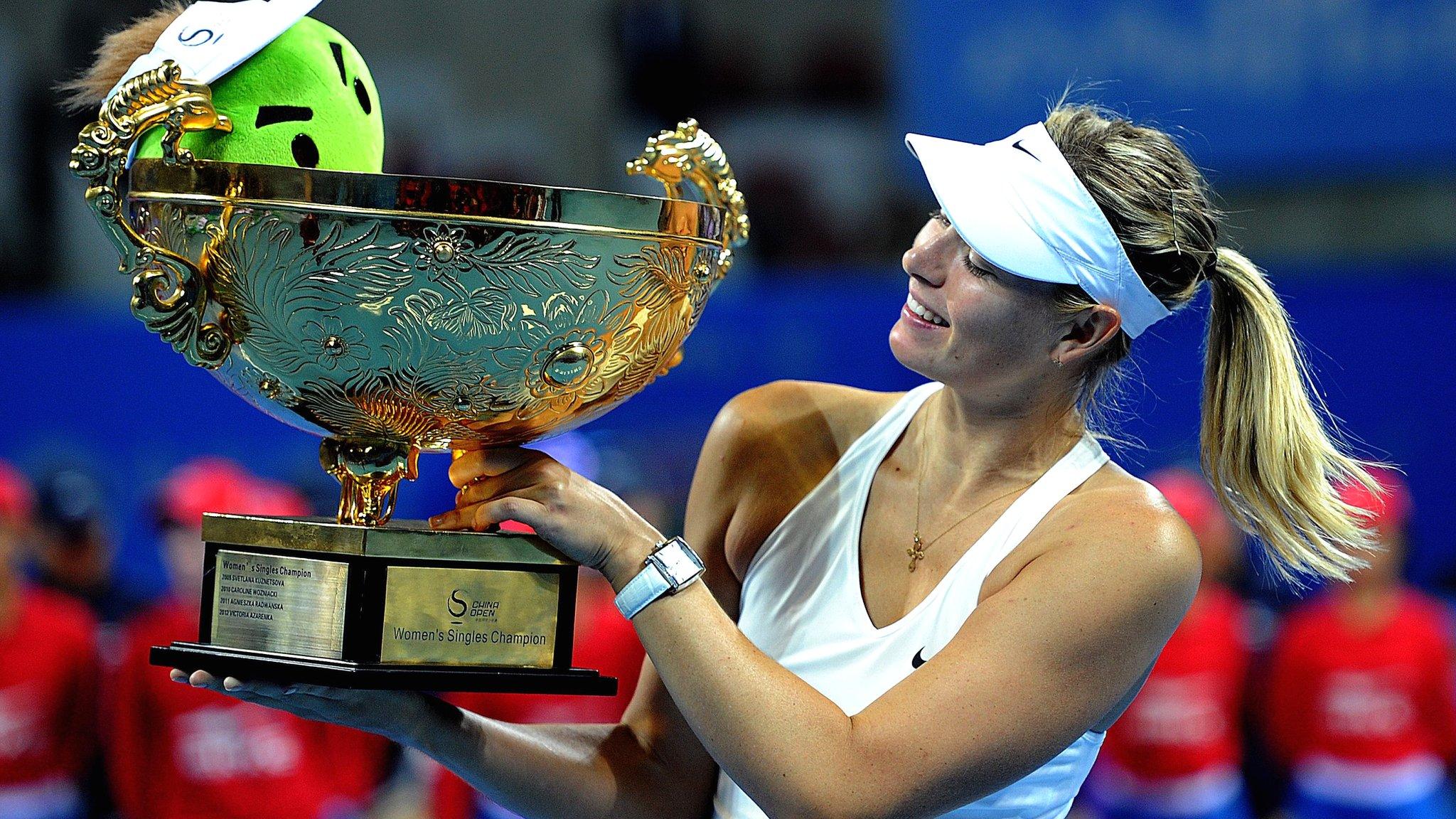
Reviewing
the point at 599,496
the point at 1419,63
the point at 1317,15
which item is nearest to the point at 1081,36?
the point at 1317,15

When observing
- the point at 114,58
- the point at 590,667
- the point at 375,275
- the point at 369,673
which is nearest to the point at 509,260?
the point at 375,275

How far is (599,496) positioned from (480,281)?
0.20 metres

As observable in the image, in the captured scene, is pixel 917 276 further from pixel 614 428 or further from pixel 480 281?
pixel 614 428

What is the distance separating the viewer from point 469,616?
1228 mm

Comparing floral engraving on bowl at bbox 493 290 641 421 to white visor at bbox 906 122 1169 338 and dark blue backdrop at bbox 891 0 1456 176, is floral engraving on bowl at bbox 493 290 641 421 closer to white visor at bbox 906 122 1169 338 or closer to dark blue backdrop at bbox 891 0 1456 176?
white visor at bbox 906 122 1169 338

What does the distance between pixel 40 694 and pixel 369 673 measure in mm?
2864

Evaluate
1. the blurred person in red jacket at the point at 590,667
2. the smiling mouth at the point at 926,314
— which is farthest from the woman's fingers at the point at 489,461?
the blurred person in red jacket at the point at 590,667

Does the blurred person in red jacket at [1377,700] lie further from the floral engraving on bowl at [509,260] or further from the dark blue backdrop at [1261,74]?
the floral engraving on bowl at [509,260]

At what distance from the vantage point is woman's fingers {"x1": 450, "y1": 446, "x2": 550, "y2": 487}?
124cm

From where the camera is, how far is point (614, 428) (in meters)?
4.06

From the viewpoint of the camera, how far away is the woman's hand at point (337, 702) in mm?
1201

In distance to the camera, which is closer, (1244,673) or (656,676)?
(656,676)

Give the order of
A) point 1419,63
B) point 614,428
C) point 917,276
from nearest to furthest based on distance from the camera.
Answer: point 917,276 < point 614,428 < point 1419,63

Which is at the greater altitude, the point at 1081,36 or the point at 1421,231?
the point at 1081,36
